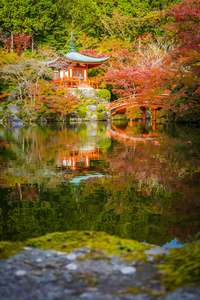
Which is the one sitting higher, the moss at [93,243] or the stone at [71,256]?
the stone at [71,256]

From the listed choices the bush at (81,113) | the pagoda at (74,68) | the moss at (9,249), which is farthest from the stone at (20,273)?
the pagoda at (74,68)

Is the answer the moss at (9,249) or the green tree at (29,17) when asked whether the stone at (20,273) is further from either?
the green tree at (29,17)

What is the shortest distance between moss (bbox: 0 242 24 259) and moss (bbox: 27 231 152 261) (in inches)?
4.4

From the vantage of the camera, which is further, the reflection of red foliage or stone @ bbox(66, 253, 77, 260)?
the reflection of red foliage

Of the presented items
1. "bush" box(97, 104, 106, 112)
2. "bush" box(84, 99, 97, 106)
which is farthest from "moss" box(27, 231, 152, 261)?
"bush" box(84, 99, 97, 106)

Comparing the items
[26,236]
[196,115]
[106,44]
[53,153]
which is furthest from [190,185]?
[106,44]

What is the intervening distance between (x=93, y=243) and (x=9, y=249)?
1.92ft

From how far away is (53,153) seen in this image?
26.7 feet

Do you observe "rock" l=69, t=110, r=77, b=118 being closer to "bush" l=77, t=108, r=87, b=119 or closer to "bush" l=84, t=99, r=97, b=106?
"bush" l=77, t=108, r=87, b=119

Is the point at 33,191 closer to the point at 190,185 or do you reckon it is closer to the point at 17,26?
the point at 190,185

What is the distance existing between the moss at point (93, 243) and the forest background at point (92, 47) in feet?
47.5

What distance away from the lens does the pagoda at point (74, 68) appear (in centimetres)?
2741

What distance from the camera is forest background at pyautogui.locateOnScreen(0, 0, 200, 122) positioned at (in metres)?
21.0

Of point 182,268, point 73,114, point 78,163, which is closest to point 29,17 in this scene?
point 73,114
